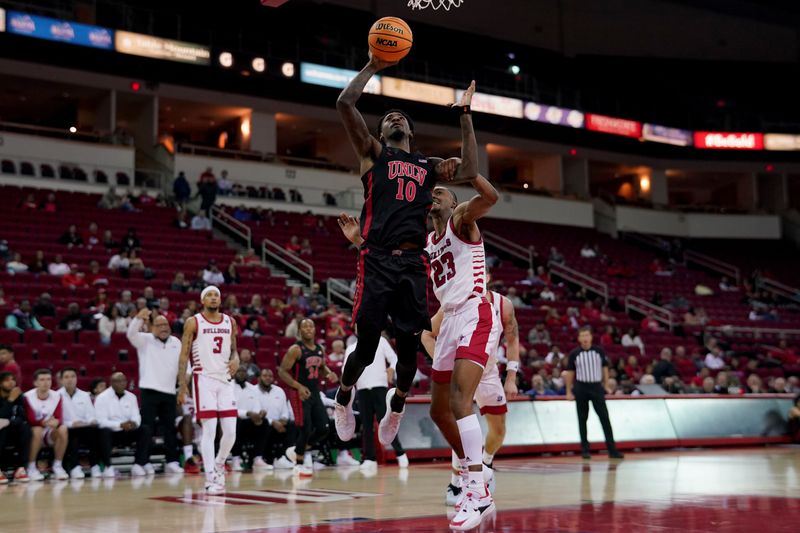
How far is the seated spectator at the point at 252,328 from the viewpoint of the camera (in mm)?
17469

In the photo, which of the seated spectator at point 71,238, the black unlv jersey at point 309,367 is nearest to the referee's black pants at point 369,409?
the black unlv jersey at point 309,367

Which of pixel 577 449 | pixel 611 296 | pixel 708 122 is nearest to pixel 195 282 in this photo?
pixel 577 449

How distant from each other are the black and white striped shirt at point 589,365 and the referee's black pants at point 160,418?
20.3 feet

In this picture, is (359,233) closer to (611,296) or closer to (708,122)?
(611,296)

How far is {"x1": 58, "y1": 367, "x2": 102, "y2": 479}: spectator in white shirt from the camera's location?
478 inches

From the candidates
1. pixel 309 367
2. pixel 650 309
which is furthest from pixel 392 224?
pixel 650 309

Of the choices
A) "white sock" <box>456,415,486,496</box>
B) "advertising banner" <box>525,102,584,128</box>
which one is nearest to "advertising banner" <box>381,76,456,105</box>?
"advertising banner" <box>525,102,584,128</box>

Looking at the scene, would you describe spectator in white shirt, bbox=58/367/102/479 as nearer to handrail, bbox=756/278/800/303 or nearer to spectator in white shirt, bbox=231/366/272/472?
spectator in white shirt, bbox=231/366/272/472

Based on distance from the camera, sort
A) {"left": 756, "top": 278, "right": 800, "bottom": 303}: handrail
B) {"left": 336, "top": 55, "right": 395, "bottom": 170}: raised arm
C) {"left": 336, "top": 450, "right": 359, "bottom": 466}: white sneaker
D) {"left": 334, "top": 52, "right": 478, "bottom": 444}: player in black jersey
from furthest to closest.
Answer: {"left": 756, "top": 278, "right": 800, "bottom": 303}: handrail → {"left": 336, "top": 450, "right": 359, "bottom": 466}: white sneaker → {"left": 334, "top": 52, "right": 478, "bottom": 444}: player in black jersey → {"left": 336, "top": 55, "right": 395, "bottom": 170}: raised arm

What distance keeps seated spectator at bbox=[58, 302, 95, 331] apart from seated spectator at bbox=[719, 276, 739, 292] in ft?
80.5

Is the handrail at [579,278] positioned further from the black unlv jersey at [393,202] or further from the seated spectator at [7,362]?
the black unlv jersey at [393,202]

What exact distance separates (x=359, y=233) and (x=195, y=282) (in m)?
13.4

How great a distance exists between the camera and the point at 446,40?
3591 cm

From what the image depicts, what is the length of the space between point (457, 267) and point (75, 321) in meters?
10.7
